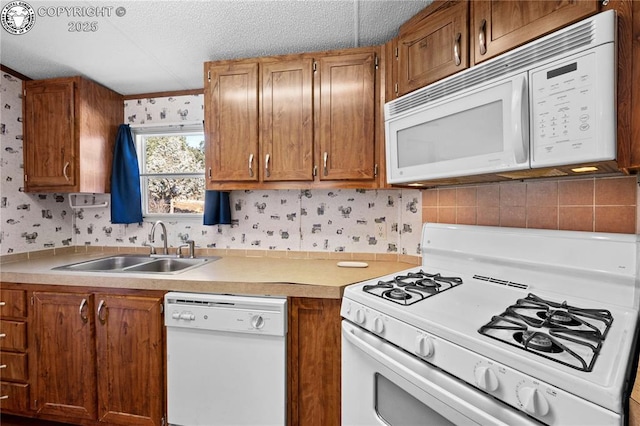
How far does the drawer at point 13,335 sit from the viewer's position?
1.77 metres

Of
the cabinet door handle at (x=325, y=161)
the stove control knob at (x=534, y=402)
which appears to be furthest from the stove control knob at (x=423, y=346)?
the cabinet door handle at (x=325, y=161)

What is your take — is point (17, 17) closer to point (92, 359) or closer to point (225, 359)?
point (92, 359)

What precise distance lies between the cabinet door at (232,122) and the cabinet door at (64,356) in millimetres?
1069

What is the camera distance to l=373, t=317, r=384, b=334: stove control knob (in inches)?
43.9

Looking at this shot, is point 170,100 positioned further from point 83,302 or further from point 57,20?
point 83,302

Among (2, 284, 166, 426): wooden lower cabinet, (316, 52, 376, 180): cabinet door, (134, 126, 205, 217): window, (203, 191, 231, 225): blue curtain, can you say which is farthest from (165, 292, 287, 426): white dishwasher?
(134, 126, 205, 217): window

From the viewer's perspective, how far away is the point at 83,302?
168 cm

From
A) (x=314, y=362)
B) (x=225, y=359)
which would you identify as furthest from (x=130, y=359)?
(x=314, y=362)

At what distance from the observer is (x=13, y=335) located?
1784 millimetres

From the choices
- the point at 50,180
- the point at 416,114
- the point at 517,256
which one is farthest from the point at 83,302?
the point at 517,256

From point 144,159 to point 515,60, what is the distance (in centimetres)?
264

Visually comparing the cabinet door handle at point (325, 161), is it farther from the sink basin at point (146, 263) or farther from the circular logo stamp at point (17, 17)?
the circular logo stamp at point (17, 17)

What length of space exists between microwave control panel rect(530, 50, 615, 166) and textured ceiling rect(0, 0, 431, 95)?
0.79m

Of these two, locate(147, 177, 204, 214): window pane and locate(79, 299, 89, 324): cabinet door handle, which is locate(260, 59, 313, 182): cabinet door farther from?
locate(79, 299, 89, 324): cabinet door handle
